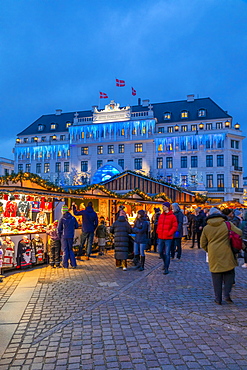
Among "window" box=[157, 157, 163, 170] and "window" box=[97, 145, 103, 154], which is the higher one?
"window" box=[97, 145, 103, 154]

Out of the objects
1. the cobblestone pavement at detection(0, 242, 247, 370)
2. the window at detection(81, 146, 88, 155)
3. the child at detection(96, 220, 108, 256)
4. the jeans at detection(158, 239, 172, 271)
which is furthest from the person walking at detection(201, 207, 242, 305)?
the window at detection(81, 146, 88, 155)

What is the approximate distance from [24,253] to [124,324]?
531cm

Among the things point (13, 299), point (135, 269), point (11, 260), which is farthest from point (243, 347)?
point (11, 260)

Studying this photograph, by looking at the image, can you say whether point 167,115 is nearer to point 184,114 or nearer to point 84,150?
point 184,114

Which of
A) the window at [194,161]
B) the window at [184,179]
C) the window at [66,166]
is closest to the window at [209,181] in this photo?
the window at [194,161]

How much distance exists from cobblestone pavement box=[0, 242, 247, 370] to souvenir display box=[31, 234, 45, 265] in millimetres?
1398

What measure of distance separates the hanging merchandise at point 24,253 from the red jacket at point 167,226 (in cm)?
386

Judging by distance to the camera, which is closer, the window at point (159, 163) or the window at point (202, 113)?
the window at point (159, 163)

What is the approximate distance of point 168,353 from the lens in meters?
4.06

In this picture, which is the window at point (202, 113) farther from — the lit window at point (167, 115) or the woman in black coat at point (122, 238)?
the woman in black coat at point (122, 238)

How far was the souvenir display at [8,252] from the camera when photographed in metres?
8.85

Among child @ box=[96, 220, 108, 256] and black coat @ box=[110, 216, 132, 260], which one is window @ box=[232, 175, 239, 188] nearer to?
child @ box=[96, 220, 108, 256]

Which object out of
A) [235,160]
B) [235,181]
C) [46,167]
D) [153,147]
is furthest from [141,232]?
[46,167]

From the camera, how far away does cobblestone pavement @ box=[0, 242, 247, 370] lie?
3910 mm
